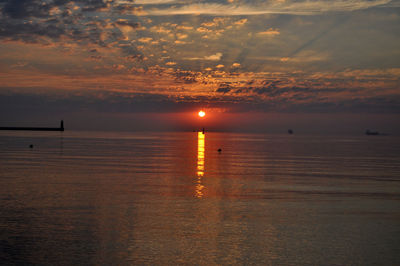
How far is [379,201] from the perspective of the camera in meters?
28.0

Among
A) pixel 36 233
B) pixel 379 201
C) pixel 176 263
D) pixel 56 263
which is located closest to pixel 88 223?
pixel 36 233

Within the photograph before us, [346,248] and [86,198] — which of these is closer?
[346,248]

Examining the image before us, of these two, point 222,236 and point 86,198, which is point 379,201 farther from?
point 86,198

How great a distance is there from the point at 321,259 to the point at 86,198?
54.6 ft

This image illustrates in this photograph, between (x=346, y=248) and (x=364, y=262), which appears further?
(x=346, y=248)

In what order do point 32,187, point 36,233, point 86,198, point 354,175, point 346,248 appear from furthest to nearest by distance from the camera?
point 354,175 → point 32,187 → point 86,198 → point 36,233 → point 346,248

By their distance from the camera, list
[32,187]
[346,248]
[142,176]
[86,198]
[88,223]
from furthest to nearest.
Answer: [142,176] → [32,187] → [86,198] → [88,223] → [346,248]

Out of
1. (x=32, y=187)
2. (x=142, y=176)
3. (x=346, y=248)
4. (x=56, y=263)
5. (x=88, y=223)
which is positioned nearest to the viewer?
(x=56, y=263)

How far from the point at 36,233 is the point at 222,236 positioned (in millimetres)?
8191

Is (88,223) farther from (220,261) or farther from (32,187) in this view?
(32,187)

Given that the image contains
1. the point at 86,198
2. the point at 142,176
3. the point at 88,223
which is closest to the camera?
the point at 88,223

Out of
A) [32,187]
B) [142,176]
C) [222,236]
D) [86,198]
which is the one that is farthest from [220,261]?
[142,176]

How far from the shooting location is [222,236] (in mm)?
18828

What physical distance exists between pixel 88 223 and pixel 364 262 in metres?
12.6
